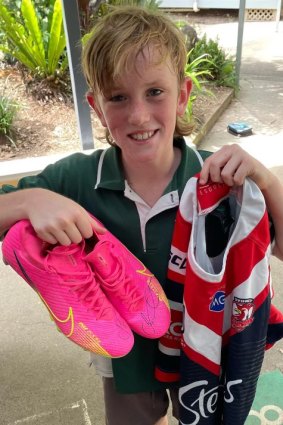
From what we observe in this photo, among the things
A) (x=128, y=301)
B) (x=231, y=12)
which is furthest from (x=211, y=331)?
(x=231, y=12)

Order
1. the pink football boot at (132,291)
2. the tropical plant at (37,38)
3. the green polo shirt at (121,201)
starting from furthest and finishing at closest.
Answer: the tropical plant at (37,38), the green polo shirt at (121,201), the pink football boot at (132,291)

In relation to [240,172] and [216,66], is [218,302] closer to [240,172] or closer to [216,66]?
[240,172]

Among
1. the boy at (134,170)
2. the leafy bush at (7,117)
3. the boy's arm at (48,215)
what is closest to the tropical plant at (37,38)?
the leafy bush at (7,117)

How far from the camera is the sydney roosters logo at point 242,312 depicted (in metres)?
1.05

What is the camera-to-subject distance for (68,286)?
980mm

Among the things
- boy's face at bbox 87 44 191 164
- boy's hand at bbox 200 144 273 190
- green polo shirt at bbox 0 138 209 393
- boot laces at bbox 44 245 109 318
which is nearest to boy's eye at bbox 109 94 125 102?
boy's face at bbox 87 44 191 164

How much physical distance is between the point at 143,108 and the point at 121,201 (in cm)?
27

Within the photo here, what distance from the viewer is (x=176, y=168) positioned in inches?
49.7

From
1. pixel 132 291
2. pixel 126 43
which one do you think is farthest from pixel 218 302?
pixel 126 43

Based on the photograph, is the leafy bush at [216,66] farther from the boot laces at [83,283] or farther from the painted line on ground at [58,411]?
the boot laces at [83,283]

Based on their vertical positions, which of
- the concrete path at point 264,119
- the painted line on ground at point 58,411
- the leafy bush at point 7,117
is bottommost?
the concrete path at point 264,119

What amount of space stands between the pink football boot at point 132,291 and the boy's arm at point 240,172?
0.90 ft

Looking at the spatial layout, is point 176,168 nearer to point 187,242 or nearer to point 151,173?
point 151,173

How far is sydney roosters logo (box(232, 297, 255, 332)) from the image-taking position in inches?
41.2
